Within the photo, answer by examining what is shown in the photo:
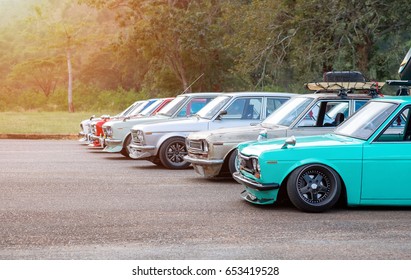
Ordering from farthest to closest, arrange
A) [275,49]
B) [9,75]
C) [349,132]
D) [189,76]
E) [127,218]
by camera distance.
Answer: [9,75]
[189,76]
[275,49]
[349,132]
[127,218]

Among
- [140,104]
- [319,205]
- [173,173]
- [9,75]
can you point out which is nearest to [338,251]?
[319,205]

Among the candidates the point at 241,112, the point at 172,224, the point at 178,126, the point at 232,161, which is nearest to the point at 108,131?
the point at 178,126

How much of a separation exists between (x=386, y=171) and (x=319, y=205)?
906 millimetres

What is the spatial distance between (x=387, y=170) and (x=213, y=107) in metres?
7.29

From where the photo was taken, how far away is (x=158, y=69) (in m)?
63.5

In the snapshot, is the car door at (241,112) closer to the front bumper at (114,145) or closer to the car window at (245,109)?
the car window at (245,109)

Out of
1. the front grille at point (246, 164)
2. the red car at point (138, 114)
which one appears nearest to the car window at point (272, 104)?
the front grille at point (246, 164)

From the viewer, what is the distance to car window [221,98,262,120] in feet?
58.5

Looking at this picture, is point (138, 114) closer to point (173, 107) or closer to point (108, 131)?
point (108, 131)

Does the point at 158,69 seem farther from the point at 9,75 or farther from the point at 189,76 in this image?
the point at 9,75

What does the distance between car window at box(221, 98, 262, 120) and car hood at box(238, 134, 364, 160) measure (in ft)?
17.7

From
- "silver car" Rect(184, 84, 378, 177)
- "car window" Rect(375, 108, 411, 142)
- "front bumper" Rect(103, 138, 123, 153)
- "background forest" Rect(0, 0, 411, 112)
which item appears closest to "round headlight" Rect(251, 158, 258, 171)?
"car window" Rect(375, 108, 411, 142)

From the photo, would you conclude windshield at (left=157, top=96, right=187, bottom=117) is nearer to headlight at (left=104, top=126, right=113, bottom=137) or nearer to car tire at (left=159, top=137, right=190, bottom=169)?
headlight at (left=104, top=126, right=113, bottom=137)

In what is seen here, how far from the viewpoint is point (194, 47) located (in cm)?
5584
